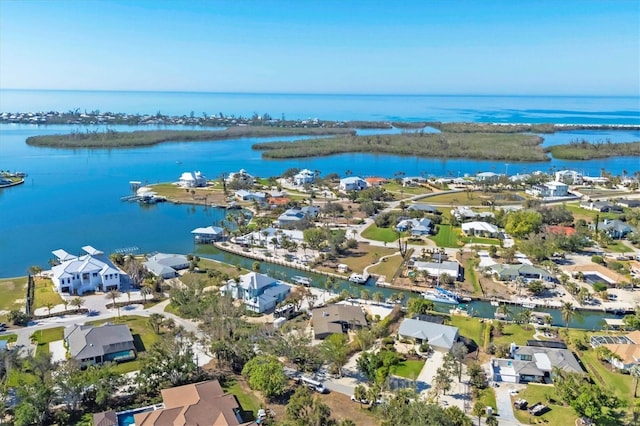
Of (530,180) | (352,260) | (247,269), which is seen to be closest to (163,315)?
(247,269)

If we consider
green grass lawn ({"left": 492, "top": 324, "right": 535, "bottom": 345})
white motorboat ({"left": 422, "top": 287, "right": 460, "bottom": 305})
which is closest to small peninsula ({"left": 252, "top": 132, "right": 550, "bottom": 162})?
white motorboat ({"left": 422, "top": 287, "right": 460, "bottom": 305})

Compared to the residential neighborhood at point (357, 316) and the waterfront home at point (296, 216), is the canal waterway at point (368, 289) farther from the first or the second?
the waterfront home at point (296, 216)

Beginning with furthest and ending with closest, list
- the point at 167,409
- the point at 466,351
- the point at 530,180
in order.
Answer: the point at 530,180 < the point at 466,351 < the point at 167,409

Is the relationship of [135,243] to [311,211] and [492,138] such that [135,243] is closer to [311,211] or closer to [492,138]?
[311,211]

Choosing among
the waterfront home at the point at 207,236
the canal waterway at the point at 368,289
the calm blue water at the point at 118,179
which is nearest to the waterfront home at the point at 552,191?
the calm blue water at the point at 118,179

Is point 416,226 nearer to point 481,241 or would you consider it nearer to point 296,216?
point 481,241

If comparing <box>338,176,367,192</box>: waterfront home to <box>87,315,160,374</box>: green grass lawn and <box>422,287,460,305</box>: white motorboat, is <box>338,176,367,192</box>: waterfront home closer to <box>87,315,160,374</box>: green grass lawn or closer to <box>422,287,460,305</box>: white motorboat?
<box>422,287,460,305</box>: white motorboat
